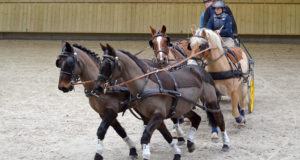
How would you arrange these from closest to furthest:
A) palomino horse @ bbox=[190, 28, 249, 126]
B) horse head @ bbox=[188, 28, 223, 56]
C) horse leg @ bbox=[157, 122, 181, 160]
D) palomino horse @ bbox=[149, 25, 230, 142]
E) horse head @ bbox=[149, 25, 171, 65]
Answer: horse leg @ bbox=[157, 122, 181, 160] < horse head @ bbox=[188, 28, 223, 56] < palomino horse @ bbox=[190, 28, 249, 126] < palomino horse @ bbox=[149, 25, 230, 142] < horse head @ bbox=[149, 25, 171, 65]

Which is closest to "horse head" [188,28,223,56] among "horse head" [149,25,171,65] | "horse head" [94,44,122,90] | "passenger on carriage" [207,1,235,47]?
"horse head" [149,25,171,65]

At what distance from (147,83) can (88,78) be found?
33.4 inches

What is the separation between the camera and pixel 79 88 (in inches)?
441

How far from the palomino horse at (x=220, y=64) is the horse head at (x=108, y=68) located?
1.72 meters

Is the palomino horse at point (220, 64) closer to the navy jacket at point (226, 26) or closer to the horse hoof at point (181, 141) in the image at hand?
the navy jacket at point (226, 26)

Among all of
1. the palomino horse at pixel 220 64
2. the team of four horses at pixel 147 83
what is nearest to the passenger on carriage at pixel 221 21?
the palomino horse at pixel 220 64

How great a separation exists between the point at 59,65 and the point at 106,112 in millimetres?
829

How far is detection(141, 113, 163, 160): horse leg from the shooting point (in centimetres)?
517

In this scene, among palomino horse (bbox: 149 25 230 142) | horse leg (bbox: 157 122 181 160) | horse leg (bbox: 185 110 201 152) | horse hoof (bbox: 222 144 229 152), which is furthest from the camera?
palomino horse (bbox: 149 25 230 142)

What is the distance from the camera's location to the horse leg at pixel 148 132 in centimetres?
517

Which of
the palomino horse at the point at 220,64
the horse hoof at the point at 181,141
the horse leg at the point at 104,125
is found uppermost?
the palomino horse at the point at 220,64

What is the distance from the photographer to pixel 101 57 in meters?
13.5

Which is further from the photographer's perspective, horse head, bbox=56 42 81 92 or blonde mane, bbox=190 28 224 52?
blonde mane, bbox=190 28 224 52

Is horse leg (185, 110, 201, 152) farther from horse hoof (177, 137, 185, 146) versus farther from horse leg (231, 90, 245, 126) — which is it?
horse leg (231, 90, 245, 126)
